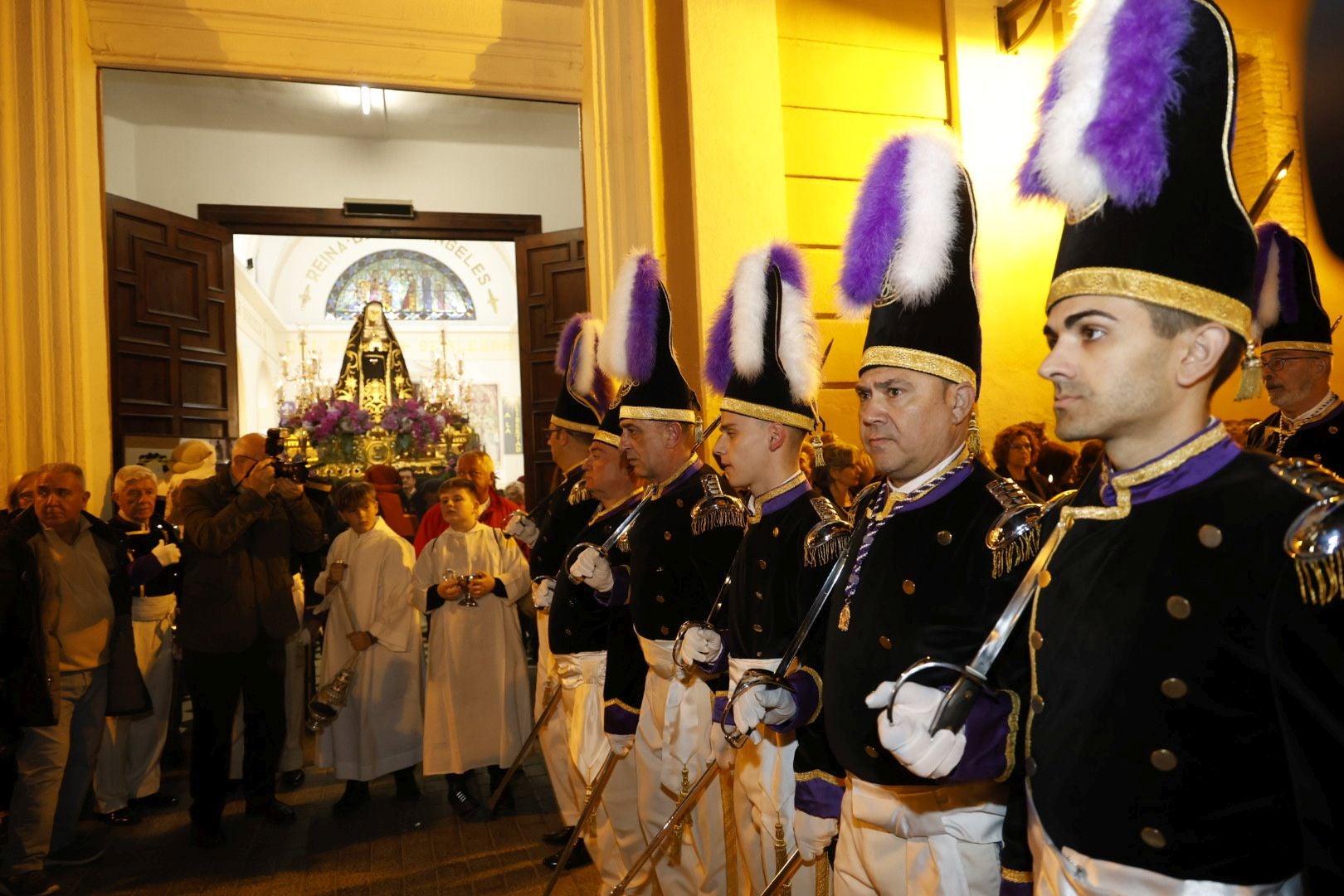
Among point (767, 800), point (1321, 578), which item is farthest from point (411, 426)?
point (1321, 578)

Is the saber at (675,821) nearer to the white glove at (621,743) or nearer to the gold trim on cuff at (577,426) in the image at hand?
the white glove at (621,743)

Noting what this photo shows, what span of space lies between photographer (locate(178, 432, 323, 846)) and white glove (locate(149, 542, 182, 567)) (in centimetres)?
63

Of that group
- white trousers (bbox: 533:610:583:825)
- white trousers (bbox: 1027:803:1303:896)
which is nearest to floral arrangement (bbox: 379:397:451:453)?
white trousers (bbox: 533:610:583:825)

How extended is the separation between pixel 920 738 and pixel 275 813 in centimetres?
501

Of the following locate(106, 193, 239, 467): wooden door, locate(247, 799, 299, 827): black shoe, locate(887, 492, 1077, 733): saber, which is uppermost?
locate(106, 193, 239, 467): wooden door

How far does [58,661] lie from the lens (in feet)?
15.5

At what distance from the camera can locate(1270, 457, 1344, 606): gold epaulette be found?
1.31m

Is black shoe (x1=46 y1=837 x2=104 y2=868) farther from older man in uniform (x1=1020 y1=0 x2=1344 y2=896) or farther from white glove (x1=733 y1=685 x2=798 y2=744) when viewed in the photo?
older man in uniform (x1=1020 y1=0 x2=1344 y2=896)

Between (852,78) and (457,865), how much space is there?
4924mm

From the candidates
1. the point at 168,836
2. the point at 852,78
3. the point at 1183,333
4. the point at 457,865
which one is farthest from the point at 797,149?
→ the point at 168,836

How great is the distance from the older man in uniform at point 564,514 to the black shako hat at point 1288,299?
3156mm

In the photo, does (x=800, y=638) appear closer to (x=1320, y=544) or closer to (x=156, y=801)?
(x=1320, y=544)

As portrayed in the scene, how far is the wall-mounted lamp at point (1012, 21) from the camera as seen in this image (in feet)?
20.7

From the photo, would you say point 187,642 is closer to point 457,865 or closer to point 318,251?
point 457,865
